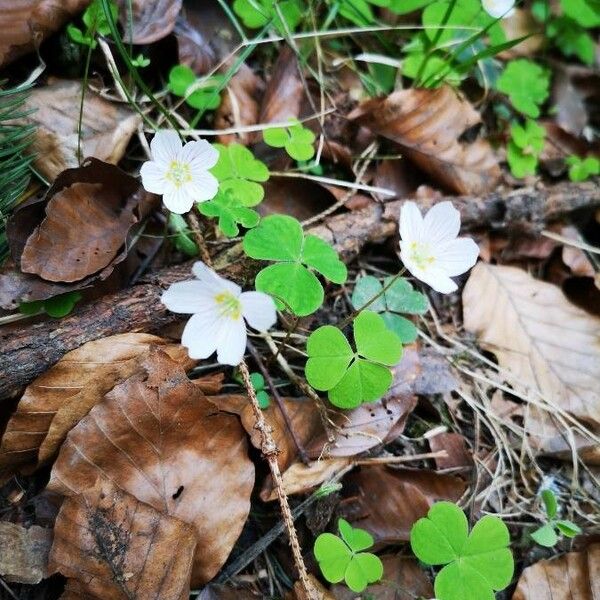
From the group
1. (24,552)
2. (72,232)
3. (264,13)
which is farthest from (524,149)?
(24,552)

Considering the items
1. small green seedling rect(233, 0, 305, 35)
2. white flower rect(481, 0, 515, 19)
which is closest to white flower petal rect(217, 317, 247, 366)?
small green seedling rect(233, 0, 305, 35)

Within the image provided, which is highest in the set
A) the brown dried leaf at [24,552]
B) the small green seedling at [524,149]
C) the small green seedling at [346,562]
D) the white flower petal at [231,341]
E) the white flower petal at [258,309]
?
the white flower petal at [258,309]

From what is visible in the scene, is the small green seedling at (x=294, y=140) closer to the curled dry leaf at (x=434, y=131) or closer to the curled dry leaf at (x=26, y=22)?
the curled dry leaf at (x=434, y=131)

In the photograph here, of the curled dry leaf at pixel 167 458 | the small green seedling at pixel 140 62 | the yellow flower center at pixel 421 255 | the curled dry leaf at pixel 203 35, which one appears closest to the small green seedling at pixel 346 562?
the curled dry leaf at pixel 167 458

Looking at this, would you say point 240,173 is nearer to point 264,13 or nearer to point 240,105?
point 240,105

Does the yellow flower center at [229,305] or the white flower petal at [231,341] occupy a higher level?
the yellow flower center at [229,305]

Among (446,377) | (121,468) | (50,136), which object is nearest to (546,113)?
(446,377)
